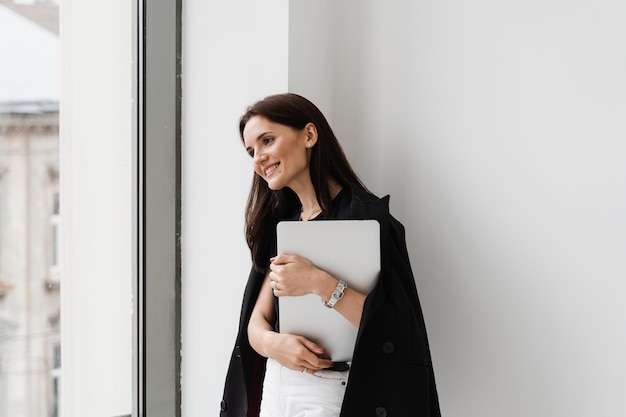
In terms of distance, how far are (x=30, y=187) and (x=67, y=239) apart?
16 centimetres

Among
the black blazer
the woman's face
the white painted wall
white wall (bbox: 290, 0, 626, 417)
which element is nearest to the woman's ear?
the woman's face

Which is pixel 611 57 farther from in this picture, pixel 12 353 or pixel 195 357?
pixel 12 353

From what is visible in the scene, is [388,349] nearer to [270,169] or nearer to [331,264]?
[331,264]

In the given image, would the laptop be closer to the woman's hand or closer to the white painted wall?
the woman's hand

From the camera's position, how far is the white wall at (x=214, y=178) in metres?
1.55

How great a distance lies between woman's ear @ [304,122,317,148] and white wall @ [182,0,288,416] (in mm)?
303

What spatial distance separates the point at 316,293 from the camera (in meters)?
1.12

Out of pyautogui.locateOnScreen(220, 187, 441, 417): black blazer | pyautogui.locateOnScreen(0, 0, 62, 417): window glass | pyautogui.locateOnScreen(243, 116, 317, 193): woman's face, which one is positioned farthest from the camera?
pyautogui.locateOnScreen(0, 0, 62, 417): window glass

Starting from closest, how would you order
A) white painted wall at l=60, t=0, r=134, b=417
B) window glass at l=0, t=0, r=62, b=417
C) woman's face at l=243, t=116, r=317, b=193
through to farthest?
woman's face at l=243, t=116, r=317, b=193 → window glass at l=0, t=0, r=62, b=417 → white painted wall at l=60, t=0, r=134, b=417

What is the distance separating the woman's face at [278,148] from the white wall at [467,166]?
0.28m

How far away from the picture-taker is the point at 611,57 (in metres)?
1.16

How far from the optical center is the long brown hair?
1.24 meters

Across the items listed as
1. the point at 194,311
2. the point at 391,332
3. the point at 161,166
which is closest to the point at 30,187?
the point at 161,166

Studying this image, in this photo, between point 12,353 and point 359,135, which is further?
point 359,135
